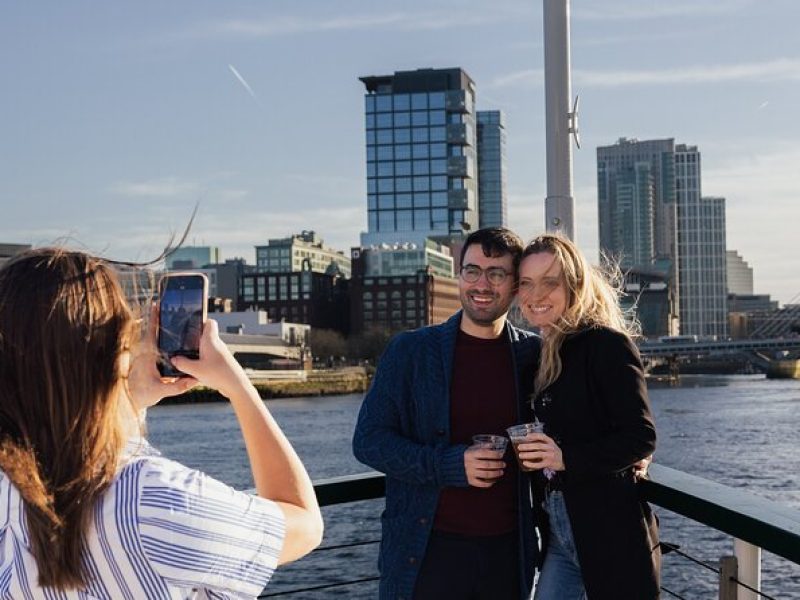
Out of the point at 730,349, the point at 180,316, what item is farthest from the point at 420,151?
the point at 180,316

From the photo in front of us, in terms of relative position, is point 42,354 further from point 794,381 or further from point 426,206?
point 426,206

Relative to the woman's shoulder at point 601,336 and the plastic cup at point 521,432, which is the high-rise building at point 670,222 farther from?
the plastic cup at point 521,432

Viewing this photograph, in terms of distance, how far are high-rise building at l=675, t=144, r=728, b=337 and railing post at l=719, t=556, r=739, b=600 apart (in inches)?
6375

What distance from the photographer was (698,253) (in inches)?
6737

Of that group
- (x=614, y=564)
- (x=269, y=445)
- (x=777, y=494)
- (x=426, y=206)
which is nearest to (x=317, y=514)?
(x=269, y=445)

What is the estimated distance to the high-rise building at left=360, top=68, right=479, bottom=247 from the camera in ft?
458

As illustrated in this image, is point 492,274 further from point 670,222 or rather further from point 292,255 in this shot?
point 670,222

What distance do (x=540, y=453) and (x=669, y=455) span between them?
29.1 m

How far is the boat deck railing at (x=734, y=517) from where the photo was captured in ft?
8.00

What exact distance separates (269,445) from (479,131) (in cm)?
16982

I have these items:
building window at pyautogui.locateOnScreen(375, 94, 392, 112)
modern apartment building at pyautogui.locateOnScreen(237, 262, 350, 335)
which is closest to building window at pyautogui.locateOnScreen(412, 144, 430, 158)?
building window at pyautogui.locateOnScreen(375, 94, 392, 112)

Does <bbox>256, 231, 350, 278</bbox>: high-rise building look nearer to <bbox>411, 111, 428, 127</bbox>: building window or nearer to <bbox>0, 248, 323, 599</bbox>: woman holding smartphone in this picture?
<bbox>411, 111, 428, 127</bbox>: building window

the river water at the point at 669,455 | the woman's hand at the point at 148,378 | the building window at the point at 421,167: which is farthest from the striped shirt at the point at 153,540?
the building window at the point at 421,167

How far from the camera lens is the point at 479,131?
16862 cm
